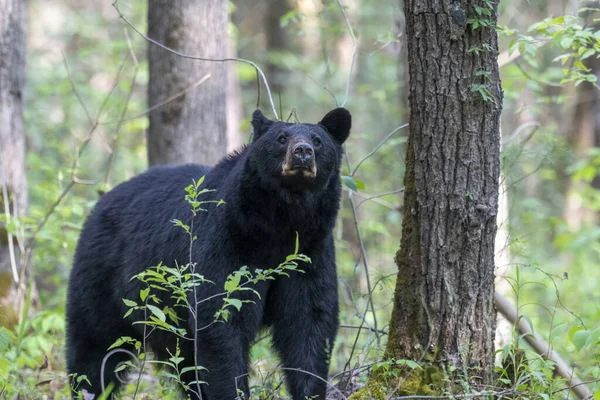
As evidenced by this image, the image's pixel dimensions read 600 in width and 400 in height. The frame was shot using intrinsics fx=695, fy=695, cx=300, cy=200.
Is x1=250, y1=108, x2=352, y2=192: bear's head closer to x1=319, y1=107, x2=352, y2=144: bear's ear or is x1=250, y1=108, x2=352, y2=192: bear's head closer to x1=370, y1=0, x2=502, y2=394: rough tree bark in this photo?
x1=319, y1=107, x2=352, y2=144: bear's ear

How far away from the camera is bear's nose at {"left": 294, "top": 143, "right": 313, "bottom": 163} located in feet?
12.4

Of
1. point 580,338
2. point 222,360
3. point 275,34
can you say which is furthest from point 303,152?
point 275,34

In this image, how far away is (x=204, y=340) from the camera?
391 cm

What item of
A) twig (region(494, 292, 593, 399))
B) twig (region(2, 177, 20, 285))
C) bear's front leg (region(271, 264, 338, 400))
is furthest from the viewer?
twig (region(2, 177, 20, 285))

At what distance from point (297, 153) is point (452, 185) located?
33.4 inches

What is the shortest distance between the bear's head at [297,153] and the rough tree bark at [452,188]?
52 cm

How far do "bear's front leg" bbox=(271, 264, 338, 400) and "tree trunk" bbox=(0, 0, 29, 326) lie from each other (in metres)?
2.96

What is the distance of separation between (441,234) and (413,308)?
18.4 inches

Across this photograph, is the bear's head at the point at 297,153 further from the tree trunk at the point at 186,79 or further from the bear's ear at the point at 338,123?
the tree trunk at the point at 186,79

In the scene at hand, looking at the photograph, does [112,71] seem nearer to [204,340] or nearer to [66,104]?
[66,104]

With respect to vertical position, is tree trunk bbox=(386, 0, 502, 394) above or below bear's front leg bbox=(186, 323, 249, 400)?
above

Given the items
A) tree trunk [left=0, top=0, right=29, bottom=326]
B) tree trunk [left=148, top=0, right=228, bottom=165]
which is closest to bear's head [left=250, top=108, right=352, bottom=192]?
tree trunk [left=148, top=0, right=228, bottom=165]

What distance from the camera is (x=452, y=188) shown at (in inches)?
145

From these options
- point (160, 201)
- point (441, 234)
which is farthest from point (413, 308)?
point (160, 201)
